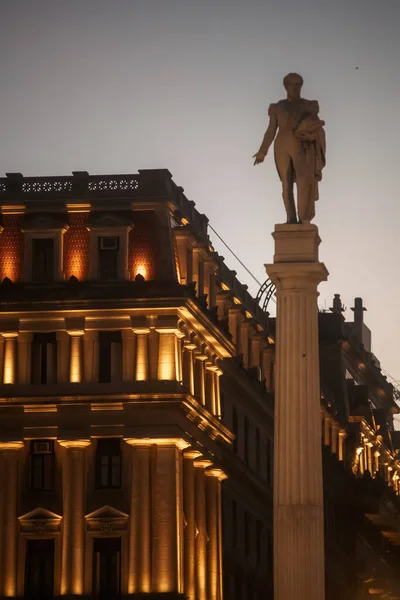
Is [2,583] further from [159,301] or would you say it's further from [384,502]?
[384,502]

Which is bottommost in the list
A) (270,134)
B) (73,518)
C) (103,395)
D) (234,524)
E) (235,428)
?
(73,518)

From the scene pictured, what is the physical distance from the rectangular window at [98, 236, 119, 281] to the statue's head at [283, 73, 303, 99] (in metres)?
53.8

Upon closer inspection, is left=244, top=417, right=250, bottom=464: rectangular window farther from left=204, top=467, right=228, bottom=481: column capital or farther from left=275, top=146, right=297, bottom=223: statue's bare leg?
left=275, top=146, right=297, bottom=223: statue's bare leg

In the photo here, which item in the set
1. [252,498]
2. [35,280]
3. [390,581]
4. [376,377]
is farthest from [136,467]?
[376,377]

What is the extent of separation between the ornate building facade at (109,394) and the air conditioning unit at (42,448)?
100 millimetres

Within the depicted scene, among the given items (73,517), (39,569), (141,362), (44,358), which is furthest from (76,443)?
(39,569)

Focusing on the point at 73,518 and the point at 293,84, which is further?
the point at 73,518

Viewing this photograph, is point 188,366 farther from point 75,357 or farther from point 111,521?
point 111,521

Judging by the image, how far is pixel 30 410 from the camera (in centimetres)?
9262

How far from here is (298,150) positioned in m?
39.8

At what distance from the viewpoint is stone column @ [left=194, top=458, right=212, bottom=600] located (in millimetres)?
93625

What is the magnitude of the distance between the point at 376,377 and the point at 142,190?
7370 centimetres

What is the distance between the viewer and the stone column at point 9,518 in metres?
89.8

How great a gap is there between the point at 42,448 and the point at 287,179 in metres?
53.9
